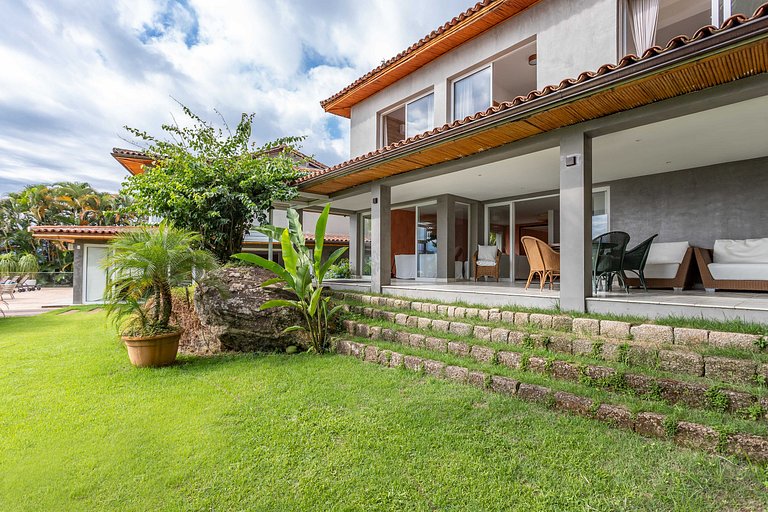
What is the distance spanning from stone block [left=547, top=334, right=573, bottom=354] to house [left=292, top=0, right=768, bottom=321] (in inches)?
33.4

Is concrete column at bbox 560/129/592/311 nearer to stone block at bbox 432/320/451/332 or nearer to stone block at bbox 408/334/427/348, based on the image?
stone block at bbox 432/320/451/332

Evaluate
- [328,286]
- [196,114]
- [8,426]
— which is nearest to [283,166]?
[196,114]

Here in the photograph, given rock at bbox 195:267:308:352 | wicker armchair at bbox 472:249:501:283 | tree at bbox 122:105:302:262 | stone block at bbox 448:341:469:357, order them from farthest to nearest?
wicker armchair at bbox 472:249:501:283, tree at bbox 122:105:302:262, rock at bbox 195:267:308:352, stone block at bbox 448:341:469:357

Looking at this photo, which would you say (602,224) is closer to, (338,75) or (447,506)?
(447,506)

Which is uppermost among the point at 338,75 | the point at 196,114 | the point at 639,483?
the point at 338,75

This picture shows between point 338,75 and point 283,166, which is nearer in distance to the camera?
point 283,166

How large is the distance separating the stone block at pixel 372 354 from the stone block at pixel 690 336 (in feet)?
11.3

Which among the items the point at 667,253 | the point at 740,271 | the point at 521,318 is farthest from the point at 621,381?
the point at 667,253

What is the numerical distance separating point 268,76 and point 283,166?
25.6 feet

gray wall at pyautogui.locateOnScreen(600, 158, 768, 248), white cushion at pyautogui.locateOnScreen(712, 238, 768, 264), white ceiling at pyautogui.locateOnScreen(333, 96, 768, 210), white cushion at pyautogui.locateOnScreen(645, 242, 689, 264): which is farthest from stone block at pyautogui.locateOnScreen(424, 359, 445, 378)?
gray wall at pyautogui.locateOnScreen(600, 158, 768, 248)

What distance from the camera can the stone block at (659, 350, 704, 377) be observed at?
3.23m

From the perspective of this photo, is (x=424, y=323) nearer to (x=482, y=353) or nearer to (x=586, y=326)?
(x=482, y=353)

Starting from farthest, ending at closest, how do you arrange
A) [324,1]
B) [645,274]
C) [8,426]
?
[324,1]
[645,274]
[8,426]

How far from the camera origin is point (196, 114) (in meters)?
9.12
